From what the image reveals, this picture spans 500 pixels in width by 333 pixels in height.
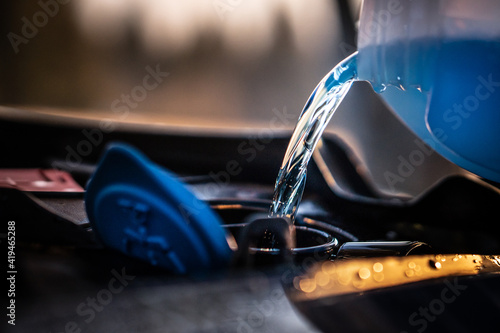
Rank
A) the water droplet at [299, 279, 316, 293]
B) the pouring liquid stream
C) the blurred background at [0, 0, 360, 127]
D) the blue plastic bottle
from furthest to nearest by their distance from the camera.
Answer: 1. the blurred background at [0, 0, 360, 127]
2. the pouring liquid stream
3. the blue plastic bottle
4. the water droplet at [299, 279, 316, 293]

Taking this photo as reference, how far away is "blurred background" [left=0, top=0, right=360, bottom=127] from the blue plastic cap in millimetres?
632

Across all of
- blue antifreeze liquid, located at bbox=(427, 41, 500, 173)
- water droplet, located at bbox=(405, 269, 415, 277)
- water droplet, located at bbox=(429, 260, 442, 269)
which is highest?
blue antifreeze liquid, located at bbox=(427, 41, 500, 173)

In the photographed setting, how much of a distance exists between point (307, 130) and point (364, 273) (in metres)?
0.26

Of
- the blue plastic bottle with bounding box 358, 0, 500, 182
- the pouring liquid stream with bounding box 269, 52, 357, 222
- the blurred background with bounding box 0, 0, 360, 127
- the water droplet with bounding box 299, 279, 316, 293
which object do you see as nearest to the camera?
the water droplet with bounding box 299, 279, 316, 293

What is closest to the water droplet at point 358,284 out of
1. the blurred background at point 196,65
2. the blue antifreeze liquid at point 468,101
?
the blue antifreeze liquid at point 468,101

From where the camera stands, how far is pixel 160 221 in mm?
302

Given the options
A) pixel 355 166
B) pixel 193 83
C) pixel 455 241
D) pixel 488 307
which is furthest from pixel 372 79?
pixel 193 83

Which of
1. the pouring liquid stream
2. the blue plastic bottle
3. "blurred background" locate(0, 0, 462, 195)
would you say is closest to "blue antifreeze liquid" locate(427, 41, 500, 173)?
the blue plastic bottle

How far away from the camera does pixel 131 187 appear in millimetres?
315

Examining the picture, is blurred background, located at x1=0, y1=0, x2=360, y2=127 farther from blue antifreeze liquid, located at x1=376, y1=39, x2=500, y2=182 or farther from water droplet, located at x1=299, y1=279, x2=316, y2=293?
water droplet, located at x1=299, y1=279, x2=316, y2=293

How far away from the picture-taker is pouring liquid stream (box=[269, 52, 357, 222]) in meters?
0.46

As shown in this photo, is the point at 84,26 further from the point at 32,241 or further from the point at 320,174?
the point at 32,241

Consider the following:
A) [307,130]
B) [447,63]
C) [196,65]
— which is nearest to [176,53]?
[196,65]

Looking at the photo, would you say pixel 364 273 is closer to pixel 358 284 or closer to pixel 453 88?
pixel 358 284
